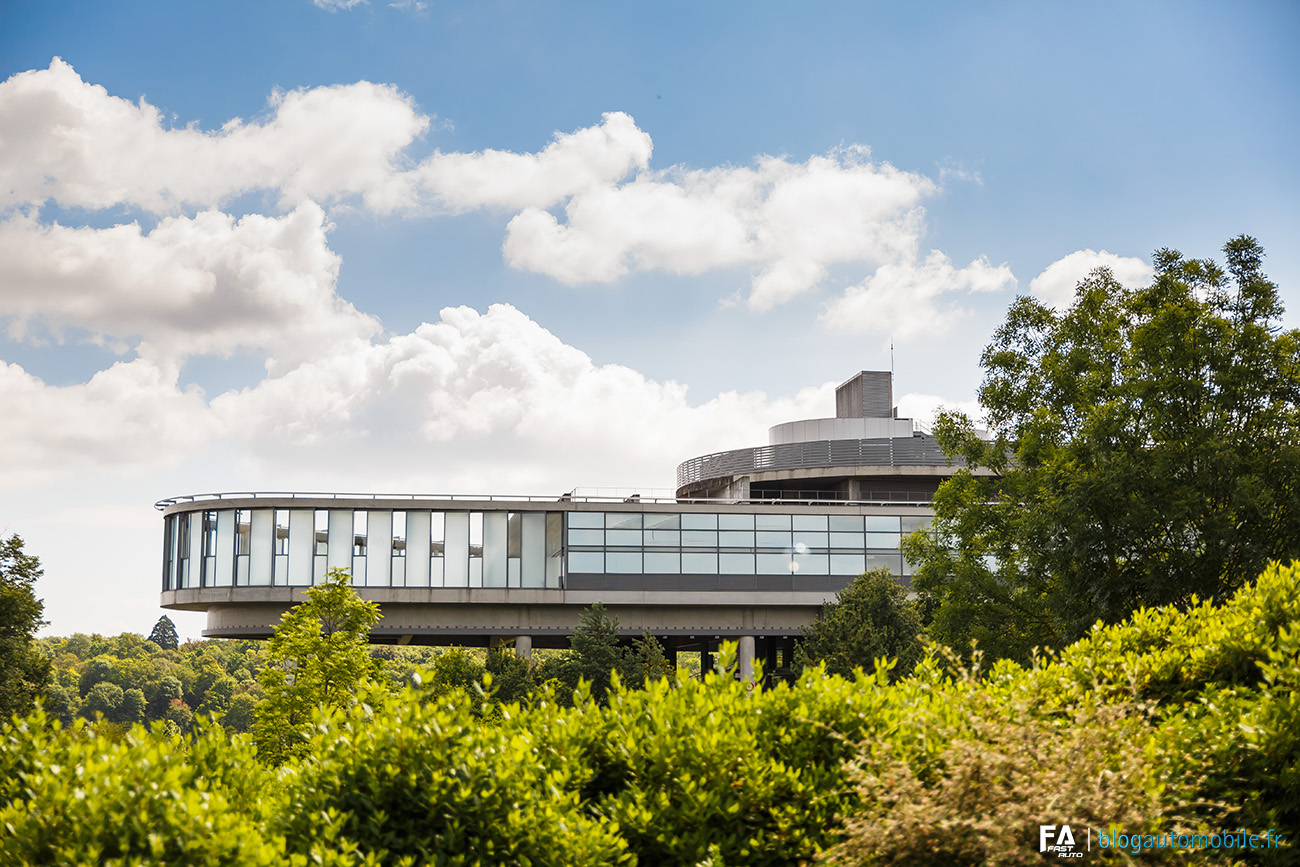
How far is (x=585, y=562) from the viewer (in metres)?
45.1

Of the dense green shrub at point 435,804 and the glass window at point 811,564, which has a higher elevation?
the glass window at point 811,564

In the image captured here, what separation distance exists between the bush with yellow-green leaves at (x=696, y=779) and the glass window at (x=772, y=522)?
38.7m

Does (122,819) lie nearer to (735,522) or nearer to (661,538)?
(661,538)

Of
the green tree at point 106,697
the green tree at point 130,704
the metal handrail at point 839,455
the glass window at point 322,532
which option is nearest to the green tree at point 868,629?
the metal handrail at point 839,455

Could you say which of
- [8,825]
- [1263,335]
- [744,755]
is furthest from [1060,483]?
[8,825]

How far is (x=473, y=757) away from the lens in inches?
234

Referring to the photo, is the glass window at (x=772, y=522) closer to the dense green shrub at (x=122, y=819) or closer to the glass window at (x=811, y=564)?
the glass window at (x=811, y=564)

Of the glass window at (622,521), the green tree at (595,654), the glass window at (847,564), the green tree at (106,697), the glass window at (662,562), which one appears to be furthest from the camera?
the green tree at (106,697)

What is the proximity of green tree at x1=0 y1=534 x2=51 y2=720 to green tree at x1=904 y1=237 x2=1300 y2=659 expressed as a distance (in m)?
37.0

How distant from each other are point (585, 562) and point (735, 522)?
727 cm

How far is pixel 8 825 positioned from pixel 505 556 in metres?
40.2

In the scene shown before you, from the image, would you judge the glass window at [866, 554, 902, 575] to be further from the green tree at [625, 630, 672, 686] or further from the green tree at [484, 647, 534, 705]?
the green tree at [484, 647, 534, 705]
